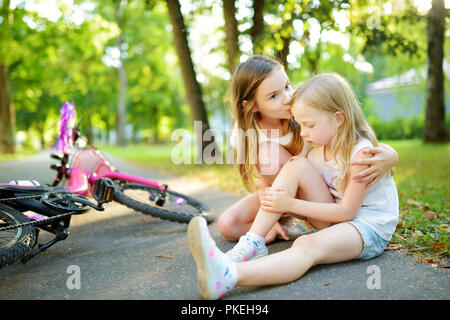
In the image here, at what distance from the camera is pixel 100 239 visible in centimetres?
293

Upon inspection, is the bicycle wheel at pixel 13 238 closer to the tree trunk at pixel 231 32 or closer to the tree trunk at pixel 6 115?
the tree trunk at pixel 231 32

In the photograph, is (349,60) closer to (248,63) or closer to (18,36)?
(18,36)

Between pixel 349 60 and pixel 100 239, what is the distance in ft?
61.8

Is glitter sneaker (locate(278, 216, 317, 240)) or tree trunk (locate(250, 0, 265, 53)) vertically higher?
tree trunk (locate(250, 0, 265, 53))

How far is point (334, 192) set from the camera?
2.23 meters

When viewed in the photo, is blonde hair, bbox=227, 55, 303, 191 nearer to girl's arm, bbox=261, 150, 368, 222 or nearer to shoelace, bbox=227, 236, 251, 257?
girl's arm, bbox=261, 150, 368, 222

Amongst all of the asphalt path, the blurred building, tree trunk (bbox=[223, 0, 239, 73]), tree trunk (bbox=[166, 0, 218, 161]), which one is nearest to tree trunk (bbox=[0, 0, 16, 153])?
tree trunk (bbox=[166, 0, 218, 161])

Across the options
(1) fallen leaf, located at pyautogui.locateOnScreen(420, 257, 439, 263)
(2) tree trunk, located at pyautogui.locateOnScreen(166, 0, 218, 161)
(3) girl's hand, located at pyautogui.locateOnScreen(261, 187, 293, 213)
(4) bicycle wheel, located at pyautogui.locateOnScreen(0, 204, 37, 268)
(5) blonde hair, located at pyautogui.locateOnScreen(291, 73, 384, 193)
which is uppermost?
(2) tree trunk, located at pyautogui.locateOnScreen(166, 0, 218, 161)

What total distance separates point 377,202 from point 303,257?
645mm

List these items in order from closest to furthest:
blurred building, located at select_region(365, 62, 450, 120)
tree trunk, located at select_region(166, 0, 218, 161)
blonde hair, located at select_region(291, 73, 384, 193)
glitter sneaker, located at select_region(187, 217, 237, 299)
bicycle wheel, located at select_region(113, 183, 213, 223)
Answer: glitter sneaker, located at select_region(187, 217, 237, 299), blonde hair, located at select_region(291, 73, 384, 193), bicycle wheel, located at select_region(113, 183, 213, 223), tree trunk, located at select_region(166, 0, 218, 161), blurred building, located at select_region(365, 62, 450, 120)

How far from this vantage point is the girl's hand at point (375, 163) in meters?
1.99

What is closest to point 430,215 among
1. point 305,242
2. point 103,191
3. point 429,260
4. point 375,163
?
point 429,260

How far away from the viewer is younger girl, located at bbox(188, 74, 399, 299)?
1978mm

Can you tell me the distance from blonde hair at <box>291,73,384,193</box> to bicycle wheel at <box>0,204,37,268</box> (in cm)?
170
